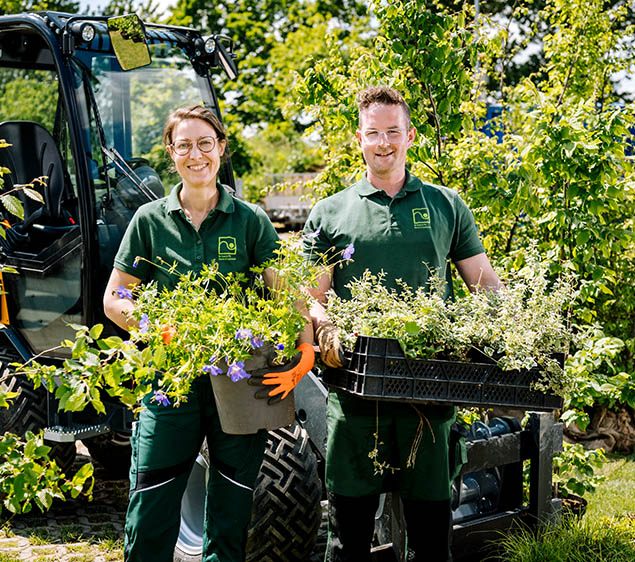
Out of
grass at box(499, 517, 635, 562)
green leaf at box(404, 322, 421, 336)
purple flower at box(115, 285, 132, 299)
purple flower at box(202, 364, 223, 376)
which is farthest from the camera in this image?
grass at box(499, 517, 635, 562)

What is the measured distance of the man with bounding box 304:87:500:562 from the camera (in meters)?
2.60

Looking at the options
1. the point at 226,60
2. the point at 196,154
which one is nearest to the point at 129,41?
A: the point at 226,60

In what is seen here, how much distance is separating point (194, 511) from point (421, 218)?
1884 millimetres

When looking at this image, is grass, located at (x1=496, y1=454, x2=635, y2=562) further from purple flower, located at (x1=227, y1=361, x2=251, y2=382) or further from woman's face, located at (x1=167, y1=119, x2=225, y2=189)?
woman's face, located at (x1=167, y1=119, x2=225, y2=189)

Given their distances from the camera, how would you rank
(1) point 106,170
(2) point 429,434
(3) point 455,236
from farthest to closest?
(1) point 106,170 → (3) point 455,236 → (2) point 429,434

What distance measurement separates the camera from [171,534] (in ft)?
8.71

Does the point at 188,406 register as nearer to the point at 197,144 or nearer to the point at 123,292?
the point at 123,292

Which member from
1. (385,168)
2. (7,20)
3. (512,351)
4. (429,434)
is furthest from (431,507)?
(7,20)

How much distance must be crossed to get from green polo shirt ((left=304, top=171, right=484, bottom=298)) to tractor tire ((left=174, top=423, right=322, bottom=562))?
3.08 feet

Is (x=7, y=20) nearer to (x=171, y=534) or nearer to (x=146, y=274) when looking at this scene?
(x=146, y=274)

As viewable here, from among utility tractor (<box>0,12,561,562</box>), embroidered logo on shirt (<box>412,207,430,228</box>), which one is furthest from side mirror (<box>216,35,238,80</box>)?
embroidered logo on shirt (<box>412,207,430,228</box>)

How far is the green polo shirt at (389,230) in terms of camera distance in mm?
2668

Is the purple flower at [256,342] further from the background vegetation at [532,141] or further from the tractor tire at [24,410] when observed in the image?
the tractor tire at [24,410]

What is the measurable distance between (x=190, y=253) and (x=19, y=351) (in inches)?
88.0
